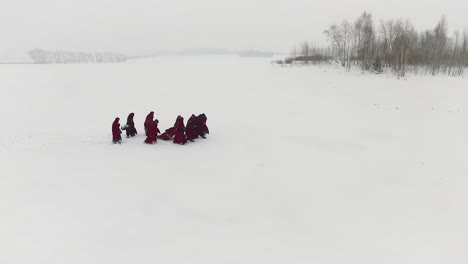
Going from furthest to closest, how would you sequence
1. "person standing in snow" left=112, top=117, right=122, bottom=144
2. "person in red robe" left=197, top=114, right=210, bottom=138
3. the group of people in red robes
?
"person in red robe" left=197, top=114, right=210, bottom=138, the group of people in red robes, "person standing in snow" left=112, top=117, right=122, bottom=144

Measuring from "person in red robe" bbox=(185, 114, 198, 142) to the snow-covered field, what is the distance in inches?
16.1

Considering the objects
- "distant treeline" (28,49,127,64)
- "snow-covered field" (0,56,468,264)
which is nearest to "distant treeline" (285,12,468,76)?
"snow-covered field" (0,56,468,264)

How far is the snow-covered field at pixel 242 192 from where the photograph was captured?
4.08 m

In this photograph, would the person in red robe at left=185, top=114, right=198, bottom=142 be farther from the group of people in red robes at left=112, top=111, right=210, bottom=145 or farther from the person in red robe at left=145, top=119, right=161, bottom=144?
the person in red robe at left=145, top=119, right=161, bottom=144

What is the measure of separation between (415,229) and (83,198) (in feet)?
21.3

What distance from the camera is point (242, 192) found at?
5.73 metres

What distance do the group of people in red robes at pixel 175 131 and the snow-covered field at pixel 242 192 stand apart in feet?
1.19

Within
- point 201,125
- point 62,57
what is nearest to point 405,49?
point 201,125

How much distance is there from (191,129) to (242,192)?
12.5 ft

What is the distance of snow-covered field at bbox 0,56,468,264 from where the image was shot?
13.4 ft

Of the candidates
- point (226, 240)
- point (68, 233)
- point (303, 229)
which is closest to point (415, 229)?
point (303, 229)

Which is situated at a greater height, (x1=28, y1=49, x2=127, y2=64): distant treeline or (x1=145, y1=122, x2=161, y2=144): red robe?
(x1=28, y1=49, x2=127, y2=64): distant treeline

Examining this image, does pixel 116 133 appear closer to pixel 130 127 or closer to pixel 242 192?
pixel 130 127

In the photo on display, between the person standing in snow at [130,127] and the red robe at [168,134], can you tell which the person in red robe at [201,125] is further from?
the person standing in snow at [130,127]
